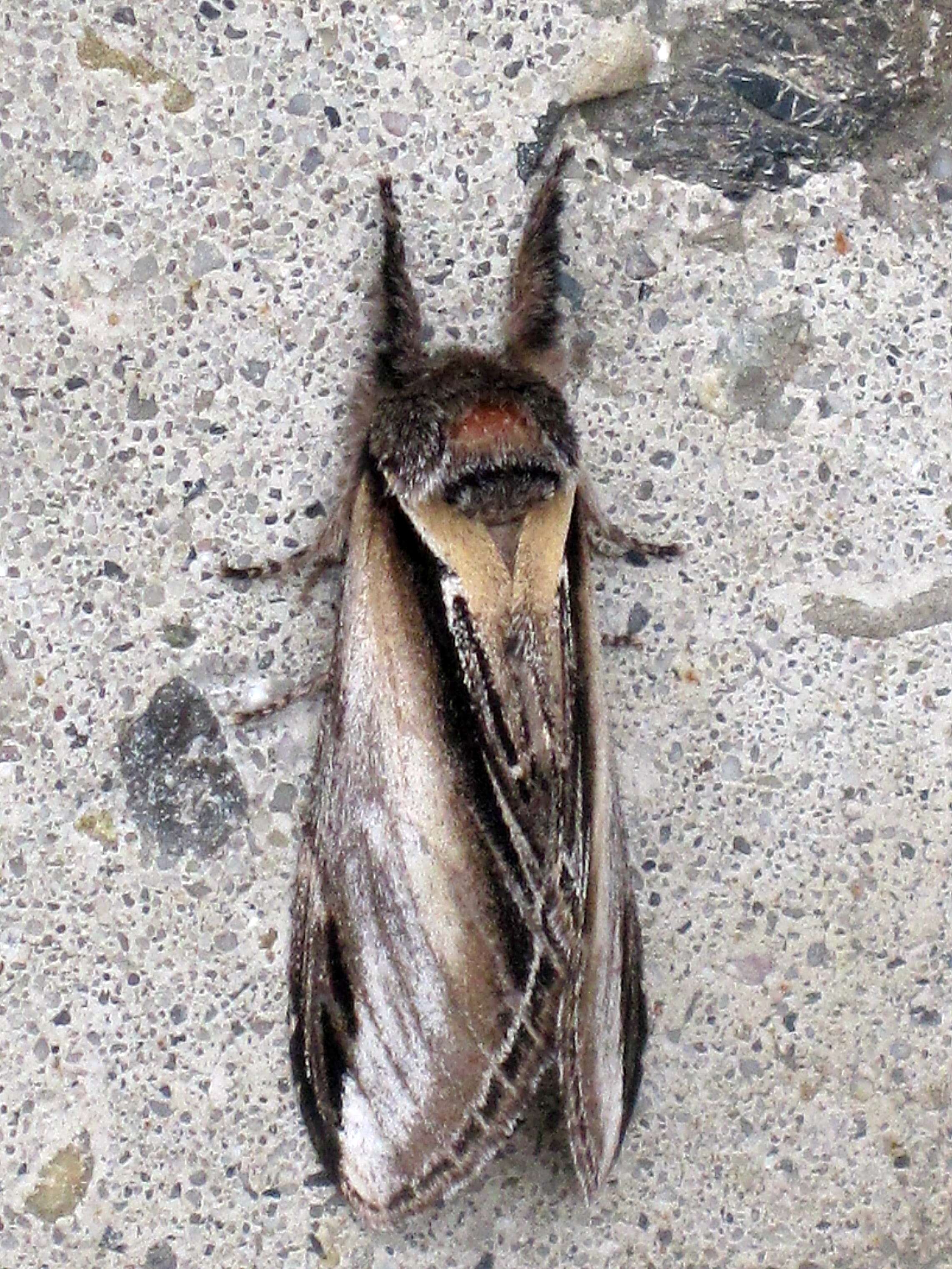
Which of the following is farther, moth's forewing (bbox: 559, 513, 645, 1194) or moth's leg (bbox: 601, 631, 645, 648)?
moth's leg (bbox: 601, 631, 645, 648)

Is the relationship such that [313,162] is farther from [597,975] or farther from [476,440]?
[597,975]

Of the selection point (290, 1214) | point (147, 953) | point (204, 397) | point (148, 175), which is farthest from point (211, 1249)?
point (148, 175)

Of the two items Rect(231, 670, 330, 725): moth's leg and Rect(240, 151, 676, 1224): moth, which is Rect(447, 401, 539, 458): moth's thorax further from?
Rect(231, 670, 330, 725): moth's leg

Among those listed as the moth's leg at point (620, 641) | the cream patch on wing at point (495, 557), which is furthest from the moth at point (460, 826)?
the moth's leg at point (620, 641)

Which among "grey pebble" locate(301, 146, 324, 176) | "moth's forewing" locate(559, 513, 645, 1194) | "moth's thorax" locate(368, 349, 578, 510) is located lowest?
"moth's forewing" locate(559, 513, 645, 1194)

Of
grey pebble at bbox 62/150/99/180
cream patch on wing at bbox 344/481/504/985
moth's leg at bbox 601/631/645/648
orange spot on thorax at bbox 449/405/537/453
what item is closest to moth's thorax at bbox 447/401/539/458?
orange spot on thorax at bbox 449/405/537/453

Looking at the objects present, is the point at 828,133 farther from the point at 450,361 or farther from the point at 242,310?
the point at 242,310
